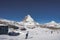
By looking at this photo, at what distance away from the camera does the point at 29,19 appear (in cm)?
13750

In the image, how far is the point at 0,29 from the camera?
43.4 m

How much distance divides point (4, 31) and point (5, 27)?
1.08 m

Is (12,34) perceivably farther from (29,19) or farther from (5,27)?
(29,19)

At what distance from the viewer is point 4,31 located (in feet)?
143

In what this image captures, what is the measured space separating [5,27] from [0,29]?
54.5 inches

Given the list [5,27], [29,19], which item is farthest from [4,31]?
[29,19]

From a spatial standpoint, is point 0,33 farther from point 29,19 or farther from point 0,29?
point 29,19

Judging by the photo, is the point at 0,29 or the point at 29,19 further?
the point at 29,19

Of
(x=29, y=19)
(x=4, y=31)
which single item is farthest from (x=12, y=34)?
(x=29, y=19)

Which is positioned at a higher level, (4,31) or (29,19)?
(29,19)

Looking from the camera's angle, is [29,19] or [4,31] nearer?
[4,31]

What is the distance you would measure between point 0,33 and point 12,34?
10.2 ft

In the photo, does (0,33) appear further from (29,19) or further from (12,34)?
(29,19)

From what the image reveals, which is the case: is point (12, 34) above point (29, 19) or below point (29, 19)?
below
